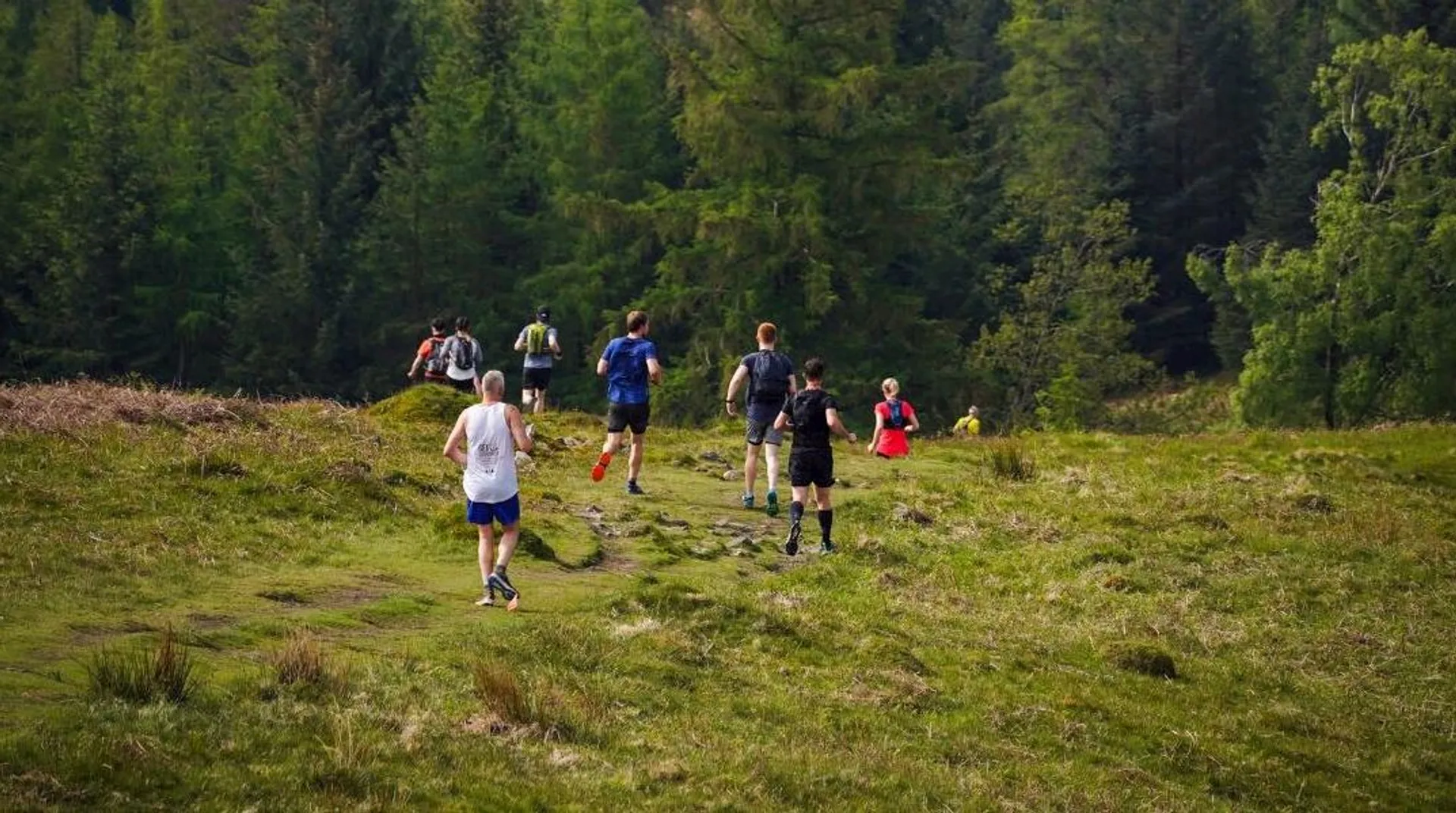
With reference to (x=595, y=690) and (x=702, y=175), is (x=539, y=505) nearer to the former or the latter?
(x=595, y=690)

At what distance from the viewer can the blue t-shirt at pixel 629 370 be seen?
21828 millimetres

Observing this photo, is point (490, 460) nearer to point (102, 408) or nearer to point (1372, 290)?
point (102, 408)

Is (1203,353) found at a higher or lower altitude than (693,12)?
lower

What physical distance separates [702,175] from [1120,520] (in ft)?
142

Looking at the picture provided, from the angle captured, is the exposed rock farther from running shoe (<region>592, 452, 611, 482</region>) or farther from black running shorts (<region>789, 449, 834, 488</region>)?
black running shorts (<region>789, 449, 834, 488</region>)

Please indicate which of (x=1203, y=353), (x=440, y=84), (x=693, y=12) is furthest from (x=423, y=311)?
(x=1203, y=353)

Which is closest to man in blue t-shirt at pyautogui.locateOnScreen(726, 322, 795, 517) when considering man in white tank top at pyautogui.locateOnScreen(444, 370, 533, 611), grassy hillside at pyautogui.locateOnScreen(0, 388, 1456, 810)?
grassy hillside at pyautogui.locateOnScreen(0, 388, 1456, 810)

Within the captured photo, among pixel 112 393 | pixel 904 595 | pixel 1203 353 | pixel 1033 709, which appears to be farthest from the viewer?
pixel 1203 353

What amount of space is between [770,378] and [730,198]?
32.7 m

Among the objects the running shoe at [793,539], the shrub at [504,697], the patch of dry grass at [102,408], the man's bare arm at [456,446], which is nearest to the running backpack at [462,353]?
the patch of dry grass at [102,408]

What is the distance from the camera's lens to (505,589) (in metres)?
14.5

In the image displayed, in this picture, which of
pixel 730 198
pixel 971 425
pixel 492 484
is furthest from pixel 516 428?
pixel 730 198

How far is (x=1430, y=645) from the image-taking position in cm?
1866

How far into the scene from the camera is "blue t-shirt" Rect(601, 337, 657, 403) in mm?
21828
